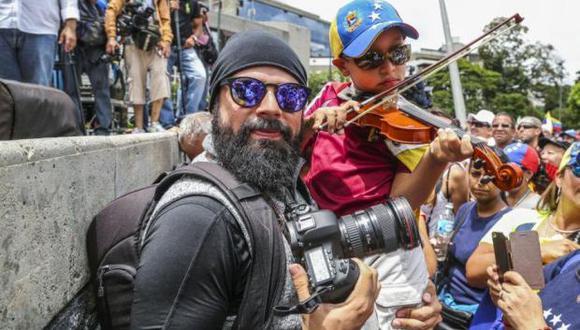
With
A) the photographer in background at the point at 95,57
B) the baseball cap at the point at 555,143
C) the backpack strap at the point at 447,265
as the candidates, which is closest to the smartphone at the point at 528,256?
the backpack strap at the point at 447,265

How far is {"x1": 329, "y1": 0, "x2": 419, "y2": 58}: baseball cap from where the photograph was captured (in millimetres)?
2469

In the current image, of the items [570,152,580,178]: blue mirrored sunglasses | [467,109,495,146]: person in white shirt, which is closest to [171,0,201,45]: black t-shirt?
[467,109,495,146]: person in white shirt

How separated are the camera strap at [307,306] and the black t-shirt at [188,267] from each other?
0.53ft

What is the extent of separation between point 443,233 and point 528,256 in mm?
2797

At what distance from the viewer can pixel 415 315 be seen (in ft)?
7.50

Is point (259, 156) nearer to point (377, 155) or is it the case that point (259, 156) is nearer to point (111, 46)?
point (377, 155)

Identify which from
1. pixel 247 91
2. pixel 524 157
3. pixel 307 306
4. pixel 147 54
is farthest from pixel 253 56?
pixel 147 54

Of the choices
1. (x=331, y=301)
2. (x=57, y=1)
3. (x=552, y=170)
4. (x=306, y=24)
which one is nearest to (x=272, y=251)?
(x=331, y=301)

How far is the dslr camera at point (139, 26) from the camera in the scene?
5.87 m

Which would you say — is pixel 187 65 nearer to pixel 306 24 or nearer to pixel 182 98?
pixel 182 98

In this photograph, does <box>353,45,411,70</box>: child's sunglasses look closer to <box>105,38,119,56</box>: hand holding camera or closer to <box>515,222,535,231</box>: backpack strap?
<box>515,222,535,231</box>: backpack strap

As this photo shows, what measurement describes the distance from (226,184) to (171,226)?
23 centimetres

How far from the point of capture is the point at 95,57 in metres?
5.52

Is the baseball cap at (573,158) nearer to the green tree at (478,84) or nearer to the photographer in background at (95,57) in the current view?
the photographer in background at (95,57)
